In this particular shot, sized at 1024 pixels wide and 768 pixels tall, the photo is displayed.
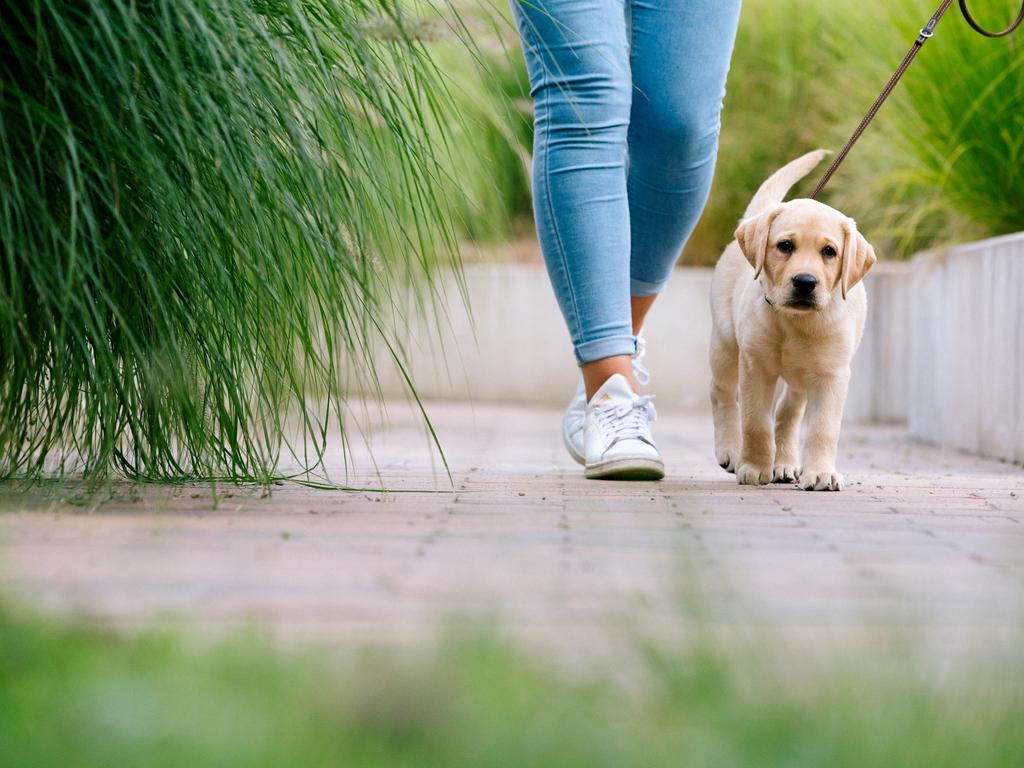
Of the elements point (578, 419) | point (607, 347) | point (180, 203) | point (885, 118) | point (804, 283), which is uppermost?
point (885, 118)

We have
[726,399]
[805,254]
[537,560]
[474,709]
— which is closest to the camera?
[474,709]

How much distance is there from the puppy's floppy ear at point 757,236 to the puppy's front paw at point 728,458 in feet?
1.47

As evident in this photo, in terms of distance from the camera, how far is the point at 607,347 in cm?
238

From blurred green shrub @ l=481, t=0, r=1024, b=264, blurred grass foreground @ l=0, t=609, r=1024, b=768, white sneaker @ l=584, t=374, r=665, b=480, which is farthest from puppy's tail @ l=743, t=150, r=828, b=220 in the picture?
blurred grass foreground @ l=0, t=609, r=1024, b=768

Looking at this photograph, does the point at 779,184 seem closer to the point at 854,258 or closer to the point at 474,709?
the point at 854,258

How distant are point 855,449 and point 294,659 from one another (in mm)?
3095

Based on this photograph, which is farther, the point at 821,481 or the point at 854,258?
the point at 854,258

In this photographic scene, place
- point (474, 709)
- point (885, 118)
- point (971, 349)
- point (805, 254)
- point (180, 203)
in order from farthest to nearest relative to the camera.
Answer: point (885, 118)
point (971, 349)
point (805, 254)
point (180, 203)
point (474, 709)

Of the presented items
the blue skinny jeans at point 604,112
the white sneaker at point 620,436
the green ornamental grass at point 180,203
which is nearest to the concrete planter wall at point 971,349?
the blue skinny jeans at point 604,112

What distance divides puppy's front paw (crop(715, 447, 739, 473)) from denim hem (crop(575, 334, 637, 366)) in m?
0.49

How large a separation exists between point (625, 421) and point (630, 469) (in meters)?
0.10

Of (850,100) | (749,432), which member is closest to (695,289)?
(850,100)

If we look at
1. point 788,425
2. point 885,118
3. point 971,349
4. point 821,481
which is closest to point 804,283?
point 821,481

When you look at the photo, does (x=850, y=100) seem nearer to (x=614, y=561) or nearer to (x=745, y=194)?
(x=745, y=194)
